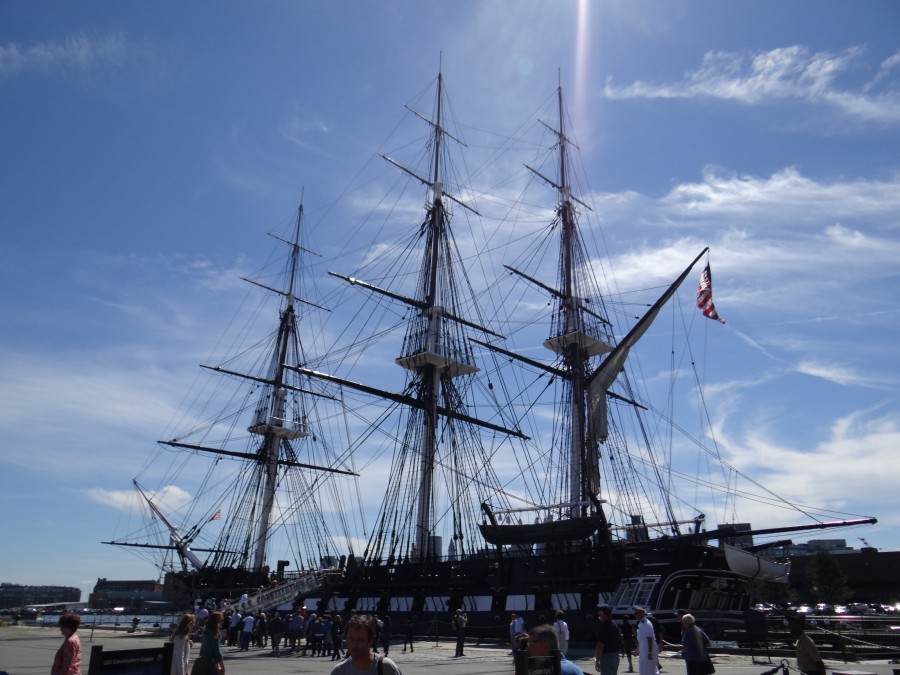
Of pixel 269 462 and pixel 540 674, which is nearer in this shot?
pixel 540 674

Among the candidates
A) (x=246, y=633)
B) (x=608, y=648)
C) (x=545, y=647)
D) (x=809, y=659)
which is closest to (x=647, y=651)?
(x=608, y=648)

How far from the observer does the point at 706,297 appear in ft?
104

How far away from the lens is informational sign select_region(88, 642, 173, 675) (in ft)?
21.1

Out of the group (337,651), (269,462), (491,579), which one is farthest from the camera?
(269,462)

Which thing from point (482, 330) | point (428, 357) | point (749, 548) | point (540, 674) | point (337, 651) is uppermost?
point (482, 330)

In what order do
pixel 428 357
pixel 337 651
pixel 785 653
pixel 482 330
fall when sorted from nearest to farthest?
pixel 785 653, pixel 337 651, pixel 428 357, pixel 482 330

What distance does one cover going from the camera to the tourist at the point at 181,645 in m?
8.17

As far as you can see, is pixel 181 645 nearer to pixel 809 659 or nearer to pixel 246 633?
pixel 809 659

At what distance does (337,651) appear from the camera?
22.3 m

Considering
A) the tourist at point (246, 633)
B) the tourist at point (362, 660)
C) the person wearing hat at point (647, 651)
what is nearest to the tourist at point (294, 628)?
the tourist at point (246, 633)

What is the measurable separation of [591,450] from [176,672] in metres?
33.2

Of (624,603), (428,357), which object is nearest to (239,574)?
(428,357)

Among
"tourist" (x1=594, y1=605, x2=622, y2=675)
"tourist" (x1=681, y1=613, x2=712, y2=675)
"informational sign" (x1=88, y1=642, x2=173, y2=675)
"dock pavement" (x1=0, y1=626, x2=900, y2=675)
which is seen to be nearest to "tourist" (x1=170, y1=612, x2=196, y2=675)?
"informational sign" (x1=88, y1=642, x2=173, y2=675)

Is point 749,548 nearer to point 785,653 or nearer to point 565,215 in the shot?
point 785,653
